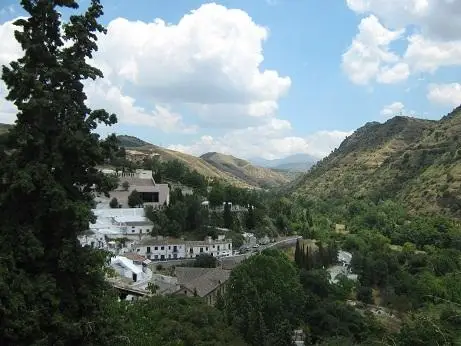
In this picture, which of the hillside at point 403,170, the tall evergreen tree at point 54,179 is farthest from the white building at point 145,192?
the tall evergreen tree at point 54,179

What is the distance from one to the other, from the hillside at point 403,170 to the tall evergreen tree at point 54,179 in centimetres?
8720

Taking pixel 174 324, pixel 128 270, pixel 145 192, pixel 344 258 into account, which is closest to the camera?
pixel 174 324

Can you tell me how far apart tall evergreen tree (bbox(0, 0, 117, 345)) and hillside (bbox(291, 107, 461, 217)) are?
8720 cm

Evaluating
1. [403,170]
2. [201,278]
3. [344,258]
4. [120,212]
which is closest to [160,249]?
[120,212]

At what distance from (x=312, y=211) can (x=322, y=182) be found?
4508 cm

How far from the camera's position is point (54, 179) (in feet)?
34.3

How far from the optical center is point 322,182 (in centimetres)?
14962

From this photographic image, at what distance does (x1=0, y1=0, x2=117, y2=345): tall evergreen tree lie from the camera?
9859 mm

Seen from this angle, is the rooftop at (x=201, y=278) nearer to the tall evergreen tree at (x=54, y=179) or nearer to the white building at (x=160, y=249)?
the white building at (x=160, y=249)

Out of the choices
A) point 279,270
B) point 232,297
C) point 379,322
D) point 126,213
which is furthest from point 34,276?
point 126,213

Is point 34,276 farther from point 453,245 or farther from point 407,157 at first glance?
point 407,157

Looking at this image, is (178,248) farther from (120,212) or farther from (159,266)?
(120,212)

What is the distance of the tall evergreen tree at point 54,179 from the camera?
32.3 ft

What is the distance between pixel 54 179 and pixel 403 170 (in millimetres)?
118728
